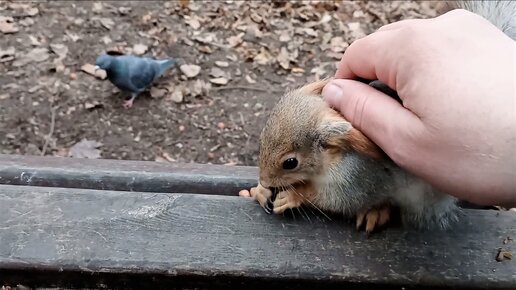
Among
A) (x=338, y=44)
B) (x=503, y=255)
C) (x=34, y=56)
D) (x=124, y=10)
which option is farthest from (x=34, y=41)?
(x=503, y=255)

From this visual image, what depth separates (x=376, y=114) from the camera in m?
1.20

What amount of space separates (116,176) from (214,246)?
37cm

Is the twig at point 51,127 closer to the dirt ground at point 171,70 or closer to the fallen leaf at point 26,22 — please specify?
the dirt ground at point 171,70

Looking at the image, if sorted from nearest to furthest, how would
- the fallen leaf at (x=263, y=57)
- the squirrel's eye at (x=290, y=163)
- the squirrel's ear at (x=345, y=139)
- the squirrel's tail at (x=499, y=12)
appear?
the squirrel's ear at (x=345, y=139)
the squirrel's eye at (x=290, y=163)
the squirrel's tail at (x=499, y=12)
the fallen leaf at (x=263, y=57)

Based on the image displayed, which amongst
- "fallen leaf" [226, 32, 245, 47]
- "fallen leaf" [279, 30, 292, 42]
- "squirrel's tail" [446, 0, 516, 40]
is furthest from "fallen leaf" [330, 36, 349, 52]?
"squirrel's tail" [446, 0, 516, 40]

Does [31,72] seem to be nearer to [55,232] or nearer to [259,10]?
[259,10]

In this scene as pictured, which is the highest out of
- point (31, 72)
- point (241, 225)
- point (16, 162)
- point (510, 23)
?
point (510, 23)

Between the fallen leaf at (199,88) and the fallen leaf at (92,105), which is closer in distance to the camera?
the fallen leaf at (92,105)

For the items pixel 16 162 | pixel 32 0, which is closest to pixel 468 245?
pixel 16 162

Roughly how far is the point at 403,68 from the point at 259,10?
7.52 ft

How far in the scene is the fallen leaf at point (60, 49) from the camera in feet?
9.85

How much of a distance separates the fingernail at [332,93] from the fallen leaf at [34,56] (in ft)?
6.38

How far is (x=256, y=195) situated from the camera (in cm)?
145

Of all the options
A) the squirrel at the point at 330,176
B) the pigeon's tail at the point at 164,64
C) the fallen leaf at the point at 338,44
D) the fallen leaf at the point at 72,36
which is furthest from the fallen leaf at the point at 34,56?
the squirrel at the point at 330,176
